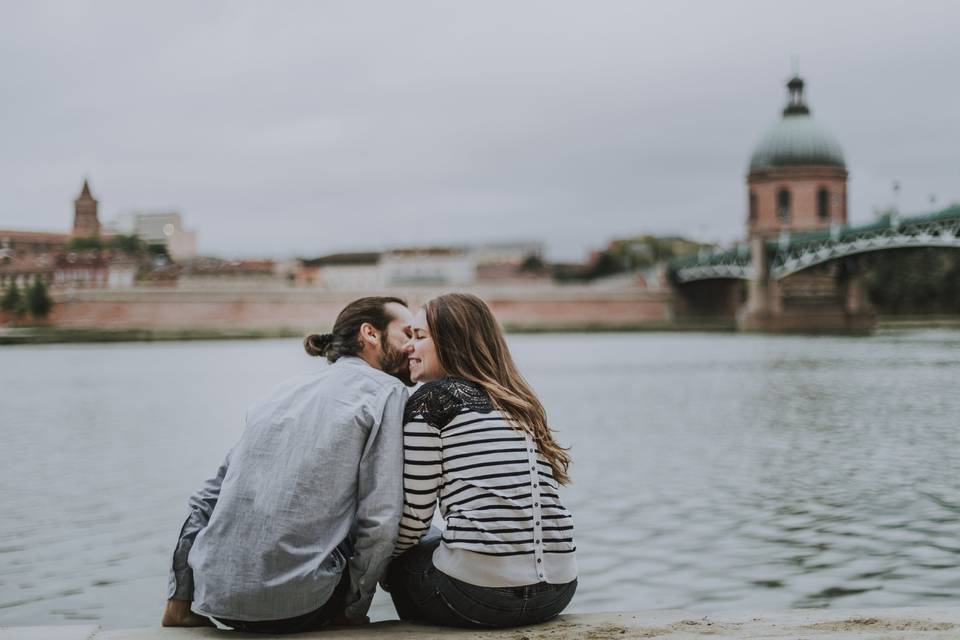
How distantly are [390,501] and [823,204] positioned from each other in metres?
77.2

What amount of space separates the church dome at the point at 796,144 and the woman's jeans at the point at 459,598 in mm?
76340

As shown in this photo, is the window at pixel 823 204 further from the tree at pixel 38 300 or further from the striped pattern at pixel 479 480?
the striped pattern at pixel 479 480

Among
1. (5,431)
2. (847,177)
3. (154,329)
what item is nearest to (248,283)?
(154,329)

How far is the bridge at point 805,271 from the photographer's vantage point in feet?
135

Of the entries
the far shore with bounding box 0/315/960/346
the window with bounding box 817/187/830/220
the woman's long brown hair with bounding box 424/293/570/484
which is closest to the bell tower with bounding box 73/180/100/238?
the far shore with bounding box 0/315/960/346

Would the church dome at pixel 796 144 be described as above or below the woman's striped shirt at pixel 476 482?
Result: above

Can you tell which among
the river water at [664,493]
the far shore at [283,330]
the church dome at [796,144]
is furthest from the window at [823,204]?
the river water at [664,493]

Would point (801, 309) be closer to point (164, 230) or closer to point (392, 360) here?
point (164, 230)

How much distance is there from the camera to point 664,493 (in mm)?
7656

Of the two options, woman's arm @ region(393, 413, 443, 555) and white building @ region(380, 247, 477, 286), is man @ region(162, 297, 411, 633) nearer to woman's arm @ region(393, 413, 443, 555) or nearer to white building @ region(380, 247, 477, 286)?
woman's arm @ region(393, 413, 443, 555)

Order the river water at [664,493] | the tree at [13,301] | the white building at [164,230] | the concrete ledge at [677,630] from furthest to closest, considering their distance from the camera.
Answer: the white building at [164,230], the tree at [13,301], the river water at [664,493], the concrete ledge at [677,630]

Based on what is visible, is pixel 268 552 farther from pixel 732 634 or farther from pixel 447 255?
pixel 447 255

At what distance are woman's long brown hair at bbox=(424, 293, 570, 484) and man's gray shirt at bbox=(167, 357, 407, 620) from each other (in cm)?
18

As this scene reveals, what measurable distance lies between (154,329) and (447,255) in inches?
1812
